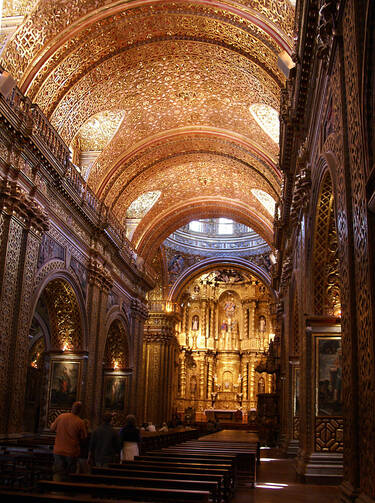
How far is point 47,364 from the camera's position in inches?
630

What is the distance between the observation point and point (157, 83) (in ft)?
50.2

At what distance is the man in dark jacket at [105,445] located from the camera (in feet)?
23.0

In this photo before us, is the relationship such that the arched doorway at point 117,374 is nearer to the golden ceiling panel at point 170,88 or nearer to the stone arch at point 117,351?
the stone arch at point 117,351

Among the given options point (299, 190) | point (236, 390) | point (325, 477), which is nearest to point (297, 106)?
point (299, 190)

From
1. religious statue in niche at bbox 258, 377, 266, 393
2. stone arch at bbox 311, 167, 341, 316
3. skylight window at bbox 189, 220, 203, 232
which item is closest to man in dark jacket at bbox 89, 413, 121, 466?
stone arch at bbox 311, 167, 341, 316

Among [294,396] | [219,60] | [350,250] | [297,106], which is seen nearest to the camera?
[350,250]

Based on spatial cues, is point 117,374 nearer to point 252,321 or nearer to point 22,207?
point 22,207

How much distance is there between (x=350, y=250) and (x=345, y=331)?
79cm

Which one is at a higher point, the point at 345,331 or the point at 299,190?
the point at 299,190

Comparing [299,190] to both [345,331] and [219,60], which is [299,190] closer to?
[345,331]

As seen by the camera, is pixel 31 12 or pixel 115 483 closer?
pixel 115 483

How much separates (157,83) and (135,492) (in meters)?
13.0

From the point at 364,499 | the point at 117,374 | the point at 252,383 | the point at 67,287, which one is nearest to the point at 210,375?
the point at 252,383

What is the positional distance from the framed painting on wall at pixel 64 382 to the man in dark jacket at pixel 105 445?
8.81 metres
